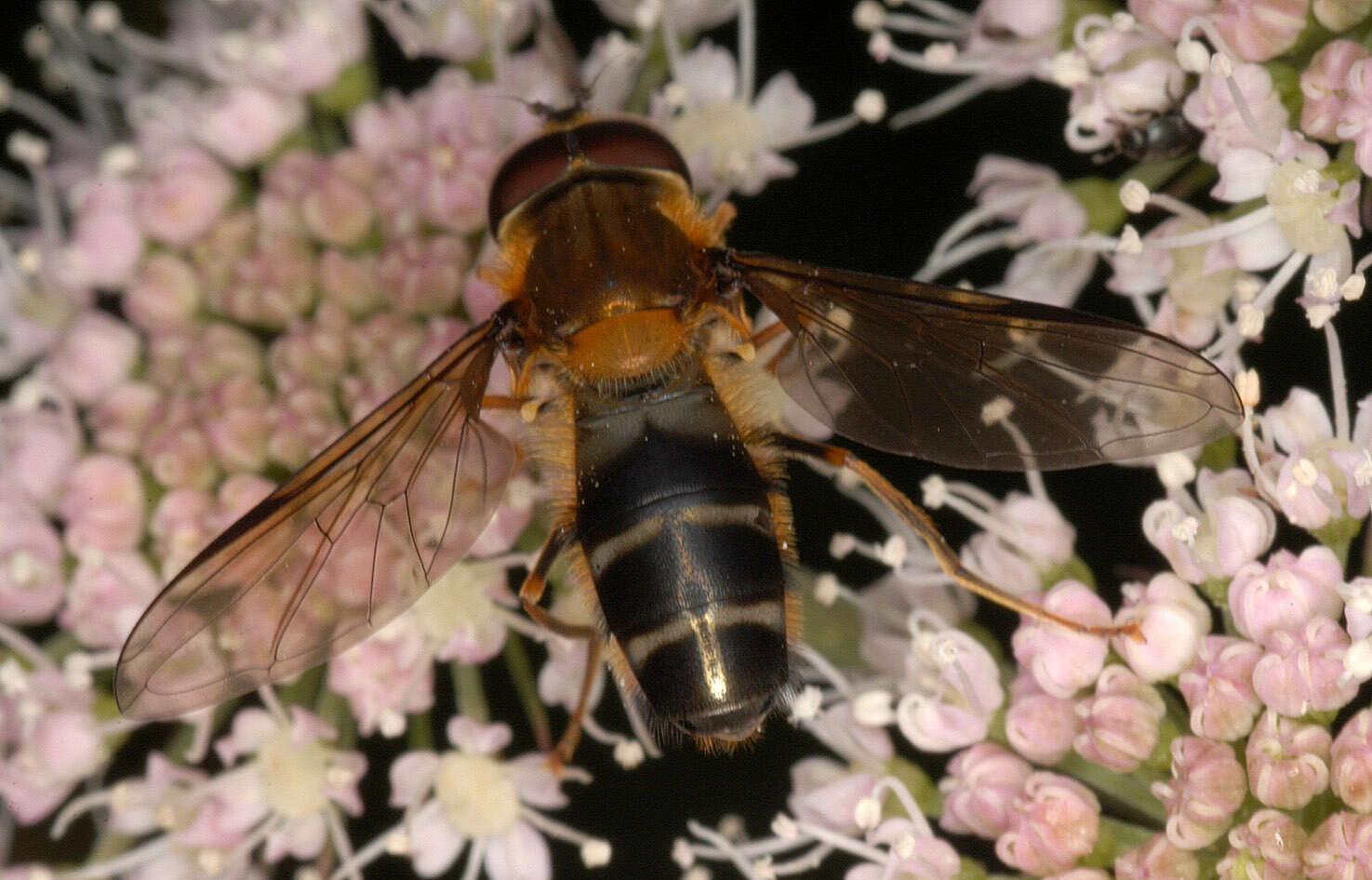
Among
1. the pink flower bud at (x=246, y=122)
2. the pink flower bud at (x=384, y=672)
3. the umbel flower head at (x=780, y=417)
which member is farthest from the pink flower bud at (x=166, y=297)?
the pink flower bud at (x=384, y=672)

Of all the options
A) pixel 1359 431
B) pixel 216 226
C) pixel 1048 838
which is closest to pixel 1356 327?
pixel 1359 431

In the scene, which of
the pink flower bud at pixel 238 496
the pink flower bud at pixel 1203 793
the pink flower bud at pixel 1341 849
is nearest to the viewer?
the pink flower bud at pixel 1341 849

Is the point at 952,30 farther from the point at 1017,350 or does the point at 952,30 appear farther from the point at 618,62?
the point at 1017,350

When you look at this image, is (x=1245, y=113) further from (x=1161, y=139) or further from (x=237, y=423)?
(x=237, y=423)

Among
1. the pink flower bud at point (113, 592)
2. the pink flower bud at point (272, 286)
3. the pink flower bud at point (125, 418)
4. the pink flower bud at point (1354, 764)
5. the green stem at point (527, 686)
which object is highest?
the pink flower bud at point (272, 286)

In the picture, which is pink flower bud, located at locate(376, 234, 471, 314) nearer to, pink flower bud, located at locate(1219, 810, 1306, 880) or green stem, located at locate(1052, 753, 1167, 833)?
green stem, located at locate(1052, 753, 1167, 833)

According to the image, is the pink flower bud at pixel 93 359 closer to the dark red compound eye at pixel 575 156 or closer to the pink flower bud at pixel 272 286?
the pink flower bud at pixel 272 286
